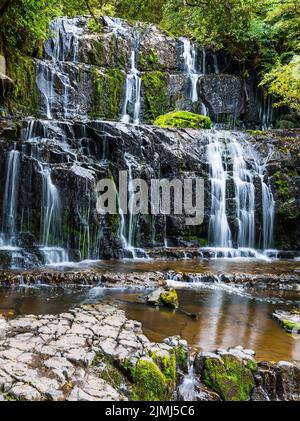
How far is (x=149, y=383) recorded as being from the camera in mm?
3881

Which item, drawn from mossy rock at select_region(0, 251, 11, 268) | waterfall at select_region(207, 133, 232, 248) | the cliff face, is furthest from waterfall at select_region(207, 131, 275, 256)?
mossy rock at select_region(0, 251, 11, 268)

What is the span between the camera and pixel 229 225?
13.2 metres

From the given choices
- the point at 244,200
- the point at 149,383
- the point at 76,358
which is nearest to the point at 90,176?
the point at 244,200

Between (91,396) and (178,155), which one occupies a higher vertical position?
(178,155)

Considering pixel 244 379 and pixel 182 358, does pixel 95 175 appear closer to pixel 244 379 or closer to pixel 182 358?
pixel 182 358

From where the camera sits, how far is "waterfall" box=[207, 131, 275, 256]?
1312 centimetres

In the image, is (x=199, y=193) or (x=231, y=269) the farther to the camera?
(x=199, y=193)

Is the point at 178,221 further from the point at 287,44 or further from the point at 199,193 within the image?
the point at 287,44

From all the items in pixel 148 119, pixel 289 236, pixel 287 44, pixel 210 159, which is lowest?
pixel 289 236

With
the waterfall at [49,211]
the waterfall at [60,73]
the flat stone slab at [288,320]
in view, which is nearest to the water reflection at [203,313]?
the flat stone slab at [288,320]

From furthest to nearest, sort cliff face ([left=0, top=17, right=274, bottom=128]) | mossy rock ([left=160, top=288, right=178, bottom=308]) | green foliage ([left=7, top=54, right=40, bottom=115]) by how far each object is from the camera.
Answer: cliff face ([left=0, top=17, right=274, bottom=128]) < green foliage ([left=7, top=54, right=40, bottom=115]) < mossy rock ([left=160, top=288, right=178, bottom=308])

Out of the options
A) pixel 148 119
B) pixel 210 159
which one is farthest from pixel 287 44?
pixel 210 159

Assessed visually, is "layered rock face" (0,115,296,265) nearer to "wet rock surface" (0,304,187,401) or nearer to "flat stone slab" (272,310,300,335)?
"wet rock surface" (0,304,187,401)

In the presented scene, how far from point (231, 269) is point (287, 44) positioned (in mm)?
14691
